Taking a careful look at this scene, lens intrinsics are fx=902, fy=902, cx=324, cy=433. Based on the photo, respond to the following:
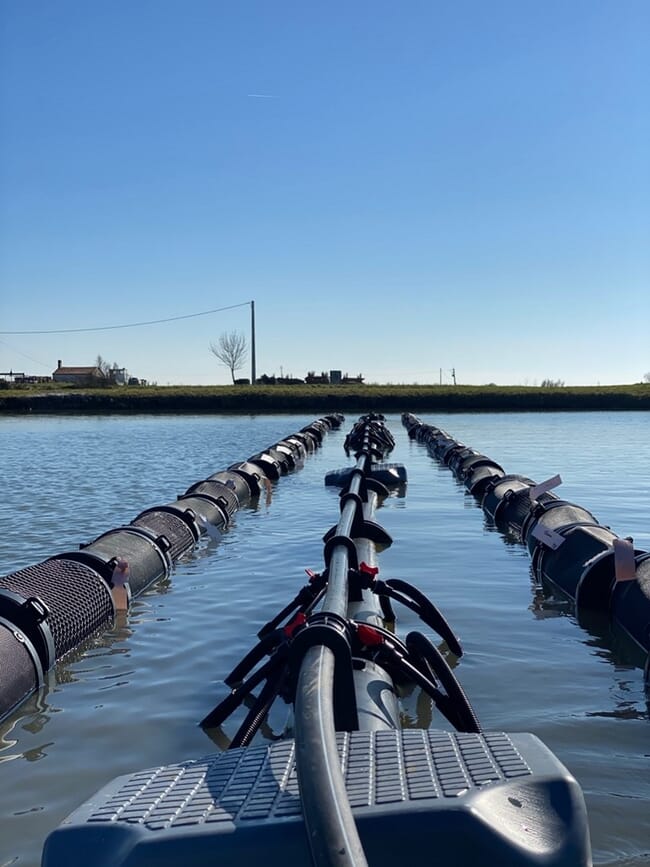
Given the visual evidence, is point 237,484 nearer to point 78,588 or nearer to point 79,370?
point 78,588

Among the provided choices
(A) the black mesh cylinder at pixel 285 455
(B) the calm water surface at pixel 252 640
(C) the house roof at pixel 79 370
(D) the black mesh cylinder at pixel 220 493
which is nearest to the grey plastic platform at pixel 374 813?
(B) the calm water surface at pixel 252 640

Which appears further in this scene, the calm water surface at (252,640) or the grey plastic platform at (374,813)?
the calm water surface at (252,640)

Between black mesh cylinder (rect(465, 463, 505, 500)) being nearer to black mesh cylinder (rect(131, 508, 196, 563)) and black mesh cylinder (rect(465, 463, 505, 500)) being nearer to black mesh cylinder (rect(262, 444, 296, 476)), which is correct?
black mesh cylinder (rect(262, 444, 296, 476))

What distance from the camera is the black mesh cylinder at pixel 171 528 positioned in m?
9.55

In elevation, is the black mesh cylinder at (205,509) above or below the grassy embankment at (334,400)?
below

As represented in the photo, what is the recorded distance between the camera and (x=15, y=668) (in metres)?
5.41

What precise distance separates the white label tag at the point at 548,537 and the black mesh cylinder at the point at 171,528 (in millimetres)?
3753

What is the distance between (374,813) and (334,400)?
189ft

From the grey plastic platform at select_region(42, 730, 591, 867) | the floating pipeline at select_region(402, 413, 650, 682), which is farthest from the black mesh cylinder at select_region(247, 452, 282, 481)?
the grey plastic platform at select_region(42, 730, 591, 867)

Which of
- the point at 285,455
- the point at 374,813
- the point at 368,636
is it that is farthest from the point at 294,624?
the point at 285,455

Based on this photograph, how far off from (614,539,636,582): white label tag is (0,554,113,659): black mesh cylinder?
393cm

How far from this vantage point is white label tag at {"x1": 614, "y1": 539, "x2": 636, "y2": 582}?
21.7ft

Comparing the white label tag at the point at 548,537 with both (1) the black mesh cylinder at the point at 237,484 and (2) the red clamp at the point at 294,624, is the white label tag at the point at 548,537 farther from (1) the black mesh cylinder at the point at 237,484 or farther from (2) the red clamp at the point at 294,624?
(1) the black mesh cylinder at the point at 237,484

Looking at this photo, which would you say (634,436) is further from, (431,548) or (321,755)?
(321,755)
